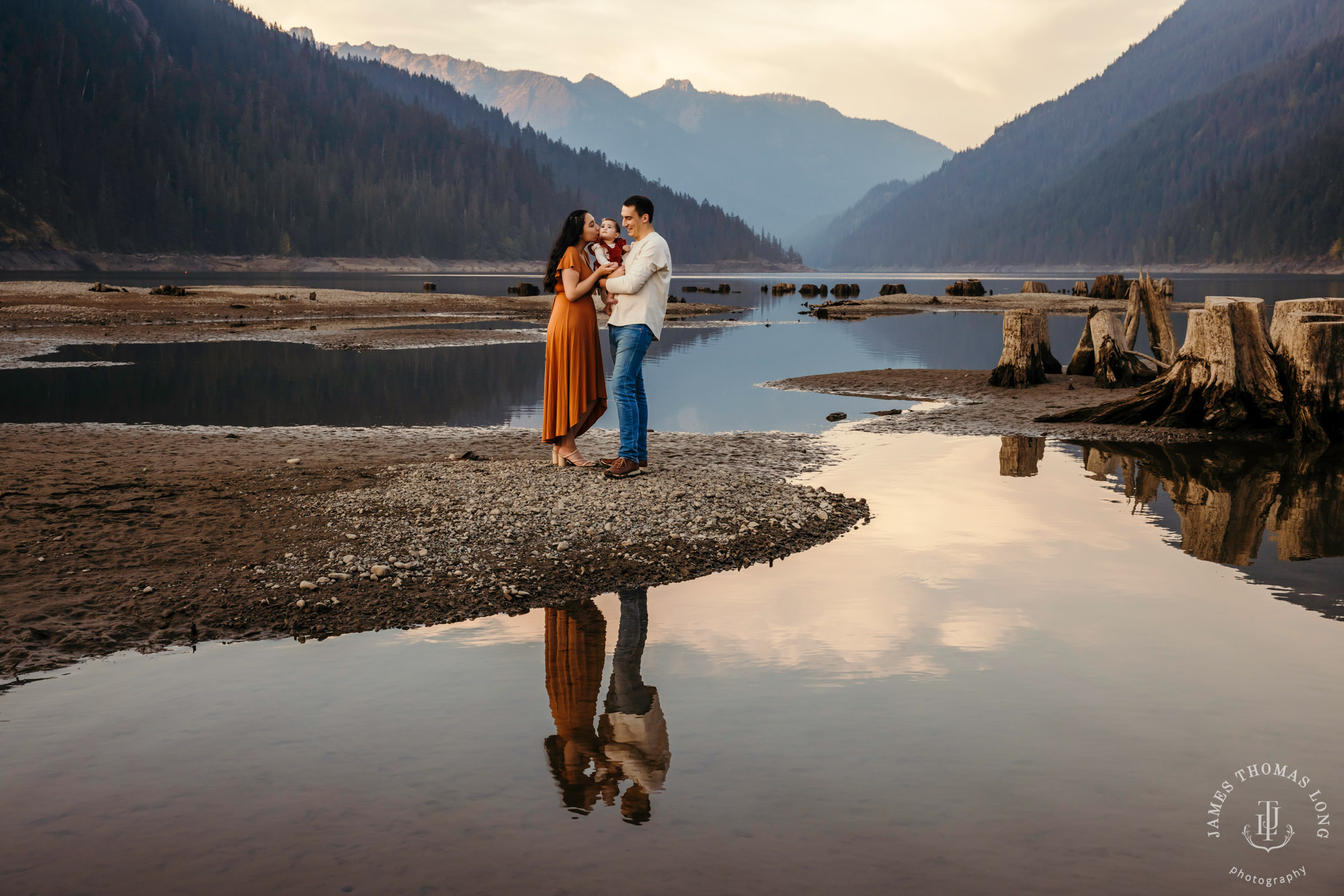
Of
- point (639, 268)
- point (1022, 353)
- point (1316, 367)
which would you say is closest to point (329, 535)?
point (639, 268)

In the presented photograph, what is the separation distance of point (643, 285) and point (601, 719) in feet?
21.5

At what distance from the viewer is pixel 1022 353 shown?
22688mm

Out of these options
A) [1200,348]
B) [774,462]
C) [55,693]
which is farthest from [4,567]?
[1200,348]

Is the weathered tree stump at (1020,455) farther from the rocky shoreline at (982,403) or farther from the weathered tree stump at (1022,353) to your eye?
the weathered tree stump at (1022,353)

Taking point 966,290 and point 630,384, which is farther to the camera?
point 966,290

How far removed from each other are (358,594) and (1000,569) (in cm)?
523

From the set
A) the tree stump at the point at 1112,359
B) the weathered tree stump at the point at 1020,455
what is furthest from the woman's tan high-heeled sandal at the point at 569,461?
the tree stump at the point at 1112,359

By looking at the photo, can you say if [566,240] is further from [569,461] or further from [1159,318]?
[1159,318]

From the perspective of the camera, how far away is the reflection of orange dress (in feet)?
37.8

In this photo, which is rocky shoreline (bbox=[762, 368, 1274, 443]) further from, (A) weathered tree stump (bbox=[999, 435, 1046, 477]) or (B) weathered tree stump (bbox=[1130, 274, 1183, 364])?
(B) weathered tree stump (bbox=[1130, 274, 1183, 364])

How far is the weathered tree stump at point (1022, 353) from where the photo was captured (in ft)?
74.4

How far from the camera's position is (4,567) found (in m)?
7.92

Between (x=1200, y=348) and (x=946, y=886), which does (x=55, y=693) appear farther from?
(x=1200, y=348)

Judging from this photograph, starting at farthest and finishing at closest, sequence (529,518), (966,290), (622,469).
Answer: (966,290), (622,469), (529,518)
